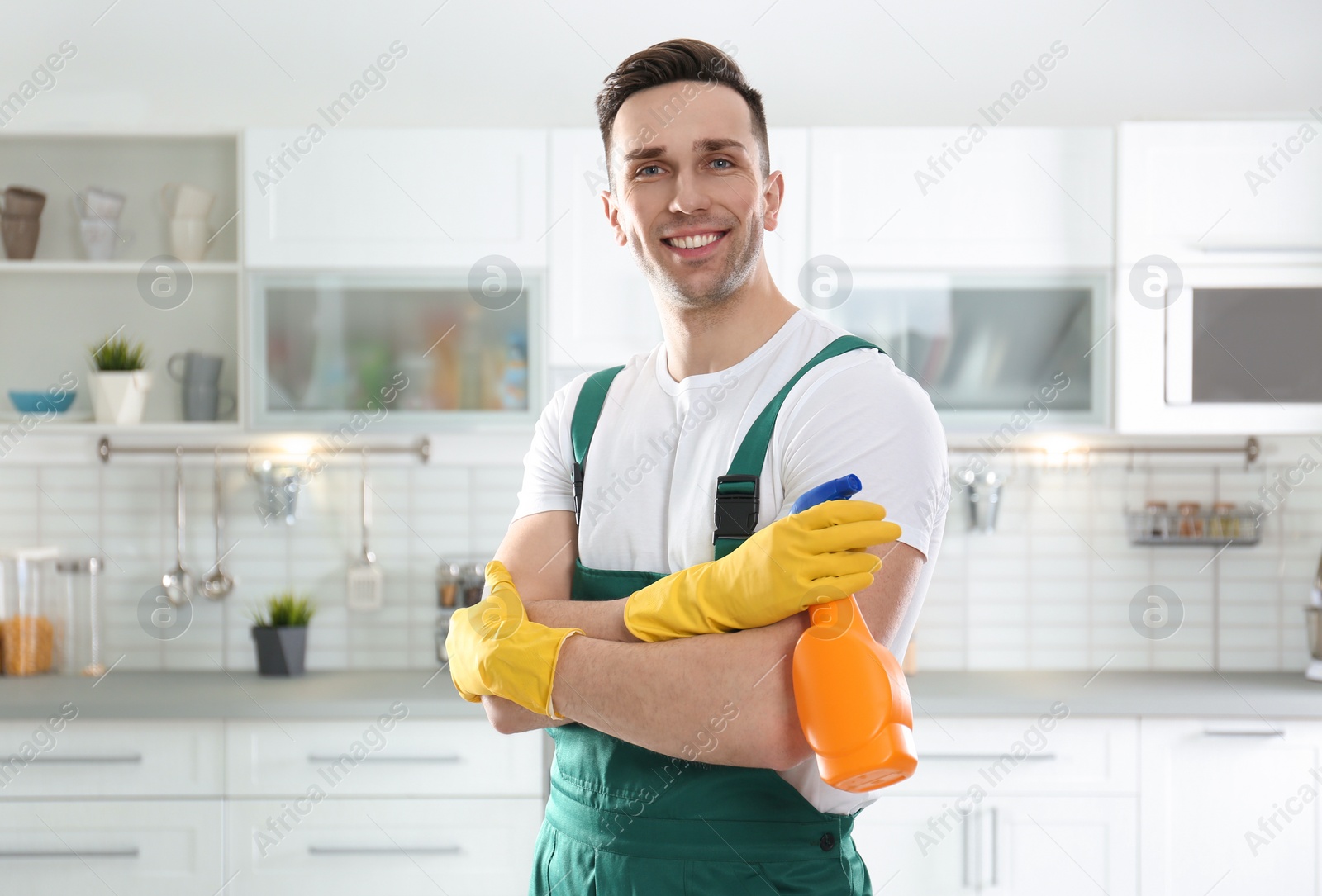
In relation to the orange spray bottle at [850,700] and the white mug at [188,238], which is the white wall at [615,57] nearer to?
the white mug at [188,238]

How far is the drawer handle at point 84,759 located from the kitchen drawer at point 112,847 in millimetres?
84

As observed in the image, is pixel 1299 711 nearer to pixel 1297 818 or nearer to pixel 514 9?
pixel 1297 818

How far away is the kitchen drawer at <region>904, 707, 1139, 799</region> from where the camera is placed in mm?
2174

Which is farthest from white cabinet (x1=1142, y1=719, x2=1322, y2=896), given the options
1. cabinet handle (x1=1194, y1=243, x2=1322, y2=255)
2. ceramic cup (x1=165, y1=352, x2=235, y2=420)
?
ceramic cup (x1=165, y1=352, x2=235, y2=420)

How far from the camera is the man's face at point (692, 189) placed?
3.42ft

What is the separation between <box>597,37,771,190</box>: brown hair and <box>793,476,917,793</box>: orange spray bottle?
1.52 ft

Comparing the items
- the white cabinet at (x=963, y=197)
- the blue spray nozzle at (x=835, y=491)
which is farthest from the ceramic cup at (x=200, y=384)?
the blue spray nozzle at (x=835, y=491)

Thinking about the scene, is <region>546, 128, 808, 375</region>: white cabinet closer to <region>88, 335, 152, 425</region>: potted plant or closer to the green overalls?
<region>88, 335, 152, 425</region>: potted plant

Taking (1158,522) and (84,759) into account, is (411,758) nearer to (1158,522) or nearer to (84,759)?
(84,759)

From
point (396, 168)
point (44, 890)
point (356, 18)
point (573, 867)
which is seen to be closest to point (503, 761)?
point (44, 890)

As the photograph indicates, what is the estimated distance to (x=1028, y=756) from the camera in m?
2.18

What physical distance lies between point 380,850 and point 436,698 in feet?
1.09

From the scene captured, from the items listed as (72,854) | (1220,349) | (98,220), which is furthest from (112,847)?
(1220,349)

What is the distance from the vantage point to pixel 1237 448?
8.54 feet
